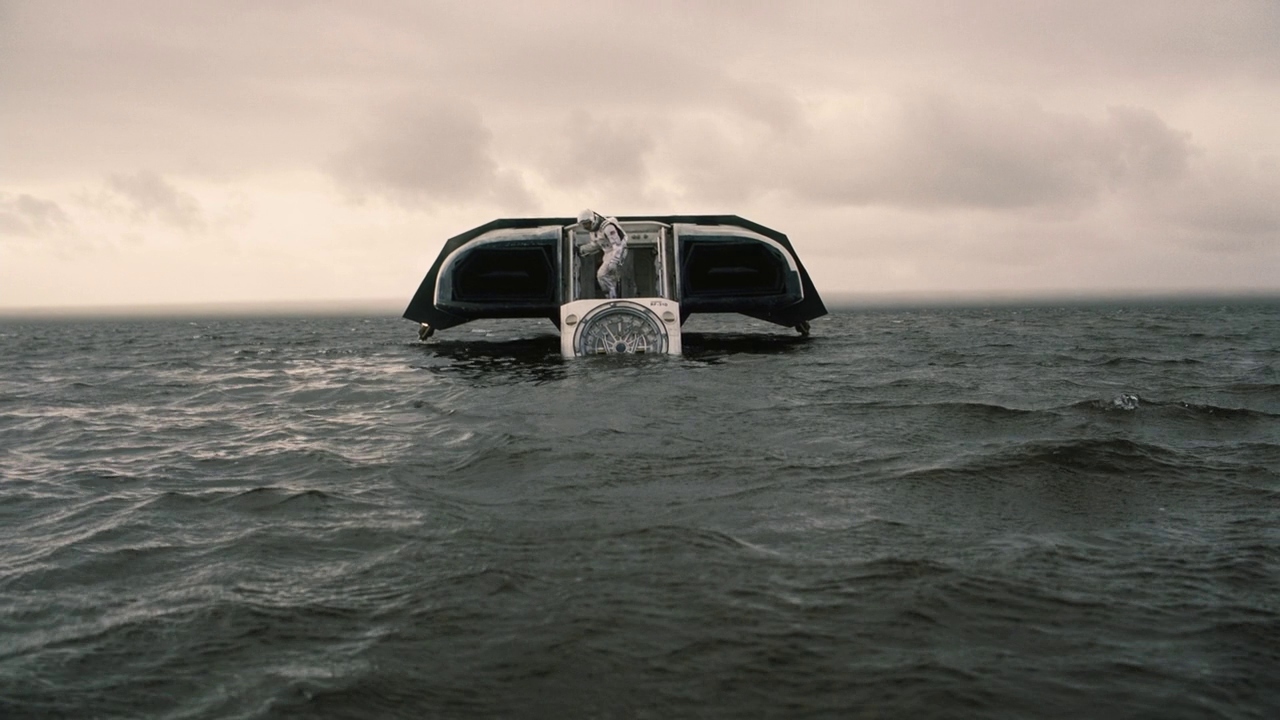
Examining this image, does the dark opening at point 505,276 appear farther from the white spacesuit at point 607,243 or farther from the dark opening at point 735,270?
the dark opening at point 735,270

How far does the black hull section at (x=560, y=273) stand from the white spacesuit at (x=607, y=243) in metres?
1.45

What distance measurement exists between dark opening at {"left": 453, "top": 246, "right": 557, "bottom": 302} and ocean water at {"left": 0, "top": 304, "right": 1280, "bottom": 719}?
37.2 ft

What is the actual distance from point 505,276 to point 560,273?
8.75ft

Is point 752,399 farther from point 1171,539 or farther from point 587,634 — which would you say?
point 587,634

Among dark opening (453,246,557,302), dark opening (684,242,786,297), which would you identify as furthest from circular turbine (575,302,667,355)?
dark opening (684,242,786,297)

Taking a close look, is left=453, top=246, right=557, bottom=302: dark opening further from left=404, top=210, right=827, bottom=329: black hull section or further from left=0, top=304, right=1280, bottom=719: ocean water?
left=0, top=304, right=1280, bottom=719: ocean water

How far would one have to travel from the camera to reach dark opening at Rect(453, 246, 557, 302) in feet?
70.9

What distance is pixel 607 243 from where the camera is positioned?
1809cm

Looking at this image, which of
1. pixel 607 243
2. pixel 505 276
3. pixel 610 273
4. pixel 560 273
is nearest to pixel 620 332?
pixel 610 273

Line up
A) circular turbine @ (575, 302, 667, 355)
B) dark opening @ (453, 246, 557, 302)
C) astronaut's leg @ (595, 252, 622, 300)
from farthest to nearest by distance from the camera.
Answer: dark opening @ (453, 246, 557, 302) → astronaut's leg @ (595, 252, 622, 300) → circular turbine @ (575, 302, 667, 355)

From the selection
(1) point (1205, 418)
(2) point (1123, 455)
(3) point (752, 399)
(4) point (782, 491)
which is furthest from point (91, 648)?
(1) point (1205, 418)

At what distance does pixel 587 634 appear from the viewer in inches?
Answer: 143

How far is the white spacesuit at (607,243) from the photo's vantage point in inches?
705

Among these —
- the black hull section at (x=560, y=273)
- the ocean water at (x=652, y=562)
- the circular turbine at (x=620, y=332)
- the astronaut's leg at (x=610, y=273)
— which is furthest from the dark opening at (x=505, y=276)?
the ocean water at (x=652, y=562)
